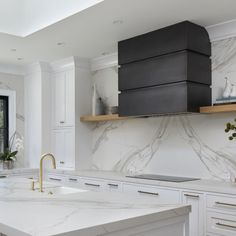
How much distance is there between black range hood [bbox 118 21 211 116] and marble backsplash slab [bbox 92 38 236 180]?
8.5 inches

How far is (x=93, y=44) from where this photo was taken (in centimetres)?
445

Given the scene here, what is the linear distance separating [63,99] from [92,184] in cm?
154

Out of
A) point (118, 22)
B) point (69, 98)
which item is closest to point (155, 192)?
point (118, 22)

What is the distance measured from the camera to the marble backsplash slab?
12.3ft

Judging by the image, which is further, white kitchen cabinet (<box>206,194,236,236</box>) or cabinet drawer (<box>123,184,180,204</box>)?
cabinet drawer (<box>123,184,180,204</box>)

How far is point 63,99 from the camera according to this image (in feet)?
17.8

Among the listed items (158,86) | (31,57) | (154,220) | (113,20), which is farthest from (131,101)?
(154,220)

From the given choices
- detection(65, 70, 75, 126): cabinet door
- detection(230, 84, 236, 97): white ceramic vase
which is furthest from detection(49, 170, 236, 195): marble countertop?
detection(65, 70, 75, 126): cabinet door

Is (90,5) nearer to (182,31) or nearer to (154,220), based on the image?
(182,31)

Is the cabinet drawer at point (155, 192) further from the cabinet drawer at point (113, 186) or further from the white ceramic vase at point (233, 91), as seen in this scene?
the white ceramic vase at point (233, 91)

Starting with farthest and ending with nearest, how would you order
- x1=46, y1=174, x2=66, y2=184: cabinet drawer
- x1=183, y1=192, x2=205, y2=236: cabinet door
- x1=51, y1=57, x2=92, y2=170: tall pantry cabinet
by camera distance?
x1=51, y1=57, x2=92, y2=170: tall pantry cabinet → x1=46, y1=174, x2=66, y2=184: cabinet drawer → x1=183, y1=192, x2=205, y2=236: cabinet door

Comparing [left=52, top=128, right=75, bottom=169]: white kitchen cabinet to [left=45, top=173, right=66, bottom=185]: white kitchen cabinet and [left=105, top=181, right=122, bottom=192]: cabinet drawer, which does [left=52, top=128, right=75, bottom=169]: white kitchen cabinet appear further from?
[left=105, top=181, right=122, bottom=192]: cabinet drawer

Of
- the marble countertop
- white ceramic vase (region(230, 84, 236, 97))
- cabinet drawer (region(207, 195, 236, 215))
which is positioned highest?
white ceramic vase (region(230, 84, 236, 97))

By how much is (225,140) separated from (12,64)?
3.62 m
